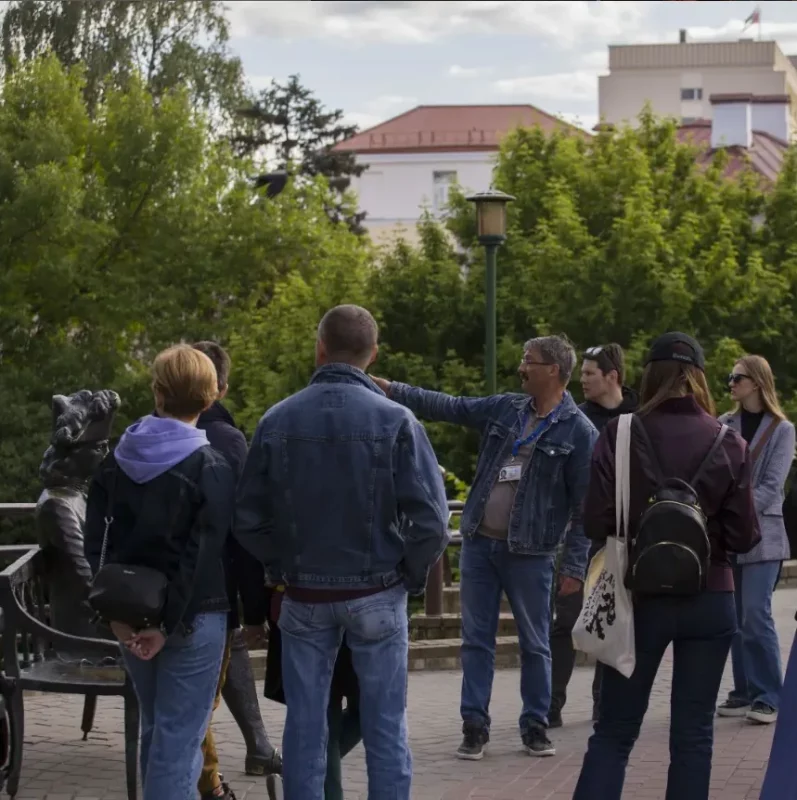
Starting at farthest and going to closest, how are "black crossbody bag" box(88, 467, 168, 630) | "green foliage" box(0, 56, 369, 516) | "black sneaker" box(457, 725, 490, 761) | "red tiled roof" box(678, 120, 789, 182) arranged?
"red tiled roof" box(678, 120, 789, 182)
"green foliage" box(0, 56, 369, 516)
"black sneaker" box(457, 725, 490, 761)
"black crossbody bag" box(88, 467, 168, 630)

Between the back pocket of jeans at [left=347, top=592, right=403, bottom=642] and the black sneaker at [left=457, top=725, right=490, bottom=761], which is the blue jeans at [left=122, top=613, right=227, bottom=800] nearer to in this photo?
the back pocket of jeans at [left=347, top=592, right=403, bottom=642]

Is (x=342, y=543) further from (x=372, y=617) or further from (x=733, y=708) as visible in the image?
(x=733, y=708)

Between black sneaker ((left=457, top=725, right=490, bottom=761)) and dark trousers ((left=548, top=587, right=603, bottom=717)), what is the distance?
2.90 ft

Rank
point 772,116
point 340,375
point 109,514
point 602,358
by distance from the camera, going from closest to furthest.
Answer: point 109,514 < point 340,375 < point 602,358 < point 772,116

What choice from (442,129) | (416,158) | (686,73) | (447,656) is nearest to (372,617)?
(447,656)

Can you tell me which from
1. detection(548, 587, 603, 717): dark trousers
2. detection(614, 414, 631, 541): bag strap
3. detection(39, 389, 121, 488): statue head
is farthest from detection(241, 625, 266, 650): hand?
detection(548, 587, 603, 717): dark trousers

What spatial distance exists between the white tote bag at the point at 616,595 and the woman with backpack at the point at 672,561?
0.08 feet

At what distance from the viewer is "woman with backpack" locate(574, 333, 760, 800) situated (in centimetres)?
533

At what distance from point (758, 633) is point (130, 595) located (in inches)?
162

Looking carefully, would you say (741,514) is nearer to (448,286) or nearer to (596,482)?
(596,482)

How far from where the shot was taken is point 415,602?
1672cm

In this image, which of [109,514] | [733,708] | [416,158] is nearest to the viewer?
[109,514]

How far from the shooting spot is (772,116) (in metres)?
64.8

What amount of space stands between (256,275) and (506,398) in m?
28.8
